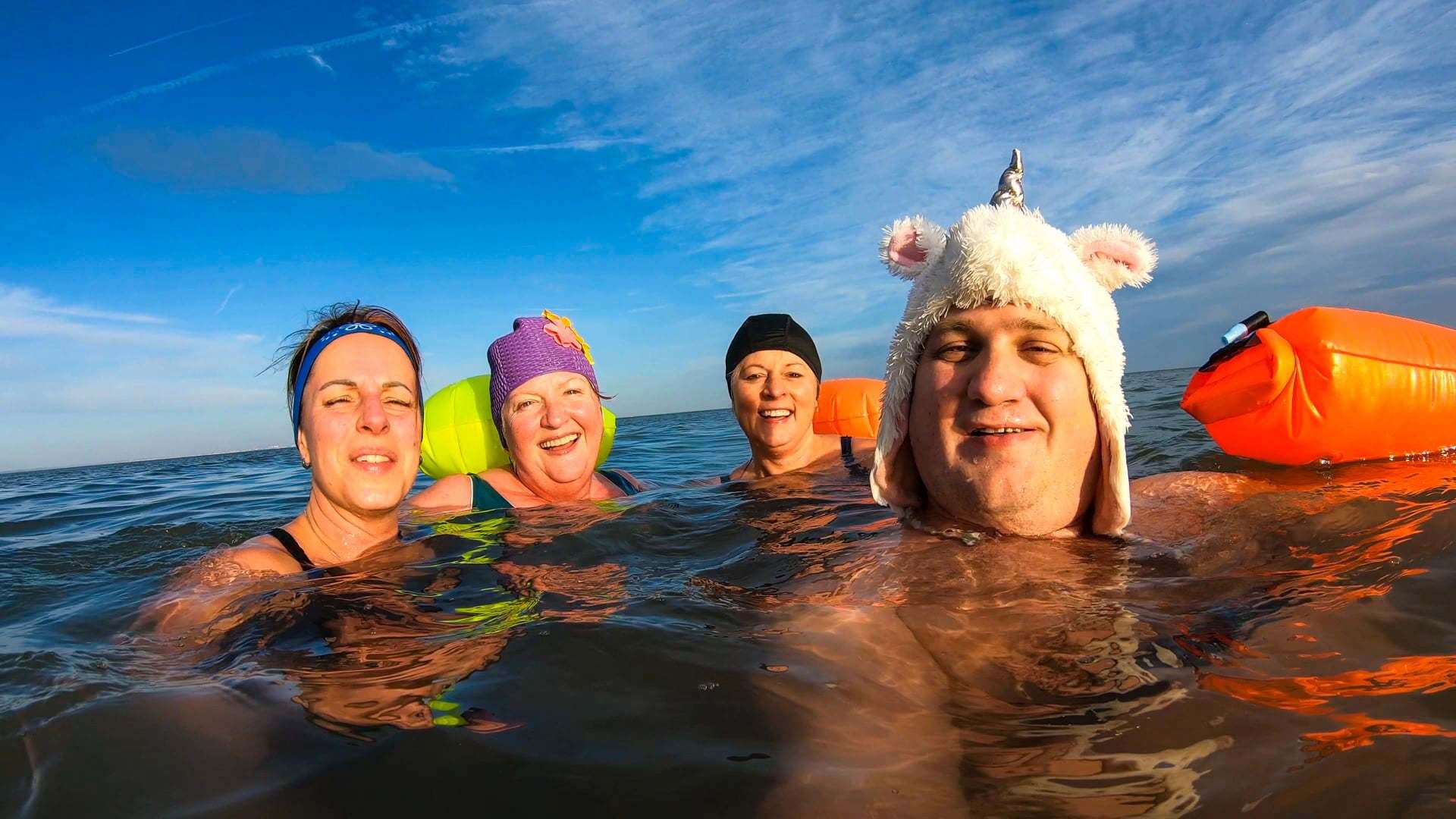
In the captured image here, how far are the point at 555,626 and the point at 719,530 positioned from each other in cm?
185

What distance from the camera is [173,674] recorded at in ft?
7.78

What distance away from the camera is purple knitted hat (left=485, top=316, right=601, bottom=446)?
558 cm

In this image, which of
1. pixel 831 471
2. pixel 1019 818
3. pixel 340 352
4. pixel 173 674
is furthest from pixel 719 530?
pixel 1019 818

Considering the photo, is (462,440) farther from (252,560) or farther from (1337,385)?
(1337,385)

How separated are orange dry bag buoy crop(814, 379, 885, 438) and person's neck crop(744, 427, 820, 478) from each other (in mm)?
1151

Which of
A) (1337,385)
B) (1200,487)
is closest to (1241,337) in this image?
(1337,385)

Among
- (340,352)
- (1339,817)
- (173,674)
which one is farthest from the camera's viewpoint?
(340,352)

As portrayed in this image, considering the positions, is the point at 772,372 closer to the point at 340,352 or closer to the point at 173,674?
the point at 340,352

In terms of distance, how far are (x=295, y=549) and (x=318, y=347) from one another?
3.69 feet

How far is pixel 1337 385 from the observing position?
11.9 feet

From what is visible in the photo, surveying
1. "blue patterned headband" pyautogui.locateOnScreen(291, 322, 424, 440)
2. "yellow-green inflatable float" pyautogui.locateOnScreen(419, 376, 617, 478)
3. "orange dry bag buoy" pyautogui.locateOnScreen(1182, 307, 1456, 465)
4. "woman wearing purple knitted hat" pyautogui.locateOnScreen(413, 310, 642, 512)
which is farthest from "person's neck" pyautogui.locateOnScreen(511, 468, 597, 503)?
"orange dry bag buoy" pyautogui.locateOnScreen(1182, 307, 1456, 465)

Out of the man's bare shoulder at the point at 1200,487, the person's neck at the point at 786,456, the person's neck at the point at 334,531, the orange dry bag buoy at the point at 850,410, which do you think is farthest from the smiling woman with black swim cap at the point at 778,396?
the person's neck at the point at 334,531

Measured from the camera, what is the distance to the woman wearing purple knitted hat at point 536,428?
5402 mm

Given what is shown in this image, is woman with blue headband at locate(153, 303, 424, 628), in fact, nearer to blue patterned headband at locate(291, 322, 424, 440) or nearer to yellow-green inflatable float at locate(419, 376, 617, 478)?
blue patterned headband at locate(291, 322, 424, 440)
